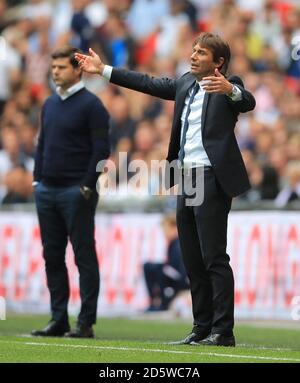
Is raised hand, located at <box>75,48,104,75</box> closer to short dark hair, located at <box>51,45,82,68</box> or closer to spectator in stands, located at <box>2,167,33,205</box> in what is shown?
short dark hair, located at <box>51,45,82,68</box>

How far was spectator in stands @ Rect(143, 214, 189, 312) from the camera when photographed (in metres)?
14.9

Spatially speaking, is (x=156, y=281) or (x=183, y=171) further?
(x=156, y=281)

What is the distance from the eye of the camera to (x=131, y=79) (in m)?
9.39

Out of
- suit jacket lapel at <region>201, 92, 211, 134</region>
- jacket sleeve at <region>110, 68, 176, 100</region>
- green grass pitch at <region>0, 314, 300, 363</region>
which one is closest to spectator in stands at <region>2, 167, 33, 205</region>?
green grass pitch at <region>0, 314, 300, 363</region>

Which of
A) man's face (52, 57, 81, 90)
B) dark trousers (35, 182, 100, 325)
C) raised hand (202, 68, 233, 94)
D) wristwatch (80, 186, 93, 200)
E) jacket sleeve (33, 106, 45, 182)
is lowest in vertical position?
dark trousers (35, 182, 100, 325)

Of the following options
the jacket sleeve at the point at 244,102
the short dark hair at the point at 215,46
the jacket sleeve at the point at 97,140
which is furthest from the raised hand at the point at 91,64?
the jacket sleeve at the point at 97,140

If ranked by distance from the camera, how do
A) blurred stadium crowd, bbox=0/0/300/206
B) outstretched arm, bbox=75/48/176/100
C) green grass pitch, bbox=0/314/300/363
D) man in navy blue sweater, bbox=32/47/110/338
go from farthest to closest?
blurred stadium crowd, bbox=0/0/300/206
man in navy blue sweater, bbox=32/47/110/338
outstretched arm, bbox=75/48/176/100
green grass pitch, bbox=0/314/300/363

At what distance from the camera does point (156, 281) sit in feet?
49.0

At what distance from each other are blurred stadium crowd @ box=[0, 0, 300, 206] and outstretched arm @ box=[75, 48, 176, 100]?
5.29 metres

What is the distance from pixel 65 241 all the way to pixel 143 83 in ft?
6.71

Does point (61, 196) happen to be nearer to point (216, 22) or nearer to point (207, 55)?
point (207, 55)
